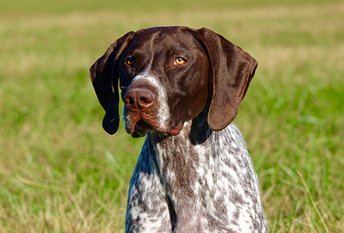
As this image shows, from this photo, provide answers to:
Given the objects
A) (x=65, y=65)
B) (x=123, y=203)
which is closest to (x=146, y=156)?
(x=123, y=203)

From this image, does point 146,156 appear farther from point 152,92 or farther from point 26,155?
point 26,155

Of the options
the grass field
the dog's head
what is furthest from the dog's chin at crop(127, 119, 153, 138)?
the grass field

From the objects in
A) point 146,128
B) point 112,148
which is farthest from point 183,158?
point 112,148

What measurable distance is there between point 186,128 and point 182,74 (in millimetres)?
423

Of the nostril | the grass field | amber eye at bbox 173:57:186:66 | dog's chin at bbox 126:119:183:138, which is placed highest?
amber eye at bbox 173:57:186:66

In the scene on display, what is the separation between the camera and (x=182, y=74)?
272cm

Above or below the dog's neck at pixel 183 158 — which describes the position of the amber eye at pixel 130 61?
above

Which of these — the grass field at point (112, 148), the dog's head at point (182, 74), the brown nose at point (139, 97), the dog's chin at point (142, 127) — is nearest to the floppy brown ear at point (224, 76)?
the dog's head at point (182, 74)

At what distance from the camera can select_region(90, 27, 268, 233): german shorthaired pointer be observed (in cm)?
272

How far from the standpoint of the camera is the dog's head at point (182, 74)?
8.57 feet

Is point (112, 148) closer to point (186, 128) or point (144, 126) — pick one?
point (186, 128)

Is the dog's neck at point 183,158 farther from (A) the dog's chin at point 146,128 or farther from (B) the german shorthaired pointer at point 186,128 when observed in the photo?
(A) the dog's chin at point 146,128

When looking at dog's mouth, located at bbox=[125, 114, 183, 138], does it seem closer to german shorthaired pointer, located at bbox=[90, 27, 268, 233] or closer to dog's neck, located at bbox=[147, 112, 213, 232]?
german shorthaired pointer, located at bbox=[90, 27, 268, 233]

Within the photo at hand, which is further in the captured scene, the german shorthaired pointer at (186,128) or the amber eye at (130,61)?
the amber eye at (130,61)
